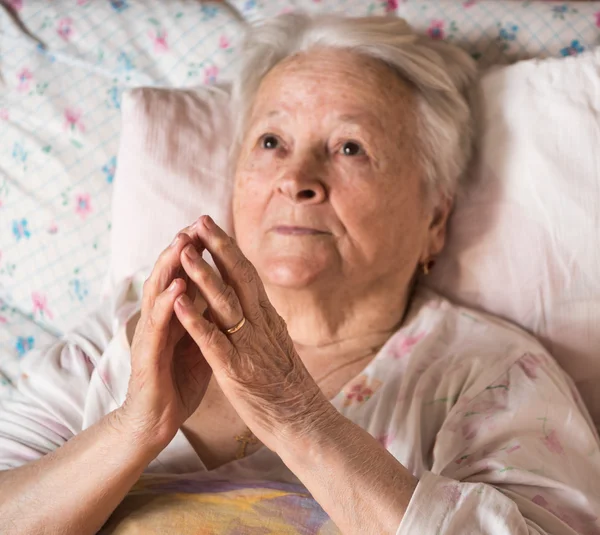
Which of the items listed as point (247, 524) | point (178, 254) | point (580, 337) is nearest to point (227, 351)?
point (178, 254)

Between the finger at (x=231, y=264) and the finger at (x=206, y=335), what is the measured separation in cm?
5

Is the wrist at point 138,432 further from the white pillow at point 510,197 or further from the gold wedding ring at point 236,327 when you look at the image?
the white pillow at point 510,197

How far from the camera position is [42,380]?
54.1 inches

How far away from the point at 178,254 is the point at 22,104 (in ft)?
3.60

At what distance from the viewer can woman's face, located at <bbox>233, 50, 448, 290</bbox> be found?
1351mm

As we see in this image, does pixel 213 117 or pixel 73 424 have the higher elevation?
pixel 213 117

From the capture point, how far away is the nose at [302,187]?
4.39 feet

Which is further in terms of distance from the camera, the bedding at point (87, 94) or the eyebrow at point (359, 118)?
the bedding at point (87, 94)

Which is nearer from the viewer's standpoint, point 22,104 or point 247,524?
point 247,524


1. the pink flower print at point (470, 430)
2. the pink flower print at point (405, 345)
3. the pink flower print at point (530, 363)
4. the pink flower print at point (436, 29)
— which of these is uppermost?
the pink flower print at point (436, 29)

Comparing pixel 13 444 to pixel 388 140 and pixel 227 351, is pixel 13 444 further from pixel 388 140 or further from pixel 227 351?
pixel 388 140

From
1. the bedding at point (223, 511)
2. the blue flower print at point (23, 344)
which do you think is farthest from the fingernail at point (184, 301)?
the blue flower print at point (23, 344)

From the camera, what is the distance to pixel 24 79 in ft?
6.20

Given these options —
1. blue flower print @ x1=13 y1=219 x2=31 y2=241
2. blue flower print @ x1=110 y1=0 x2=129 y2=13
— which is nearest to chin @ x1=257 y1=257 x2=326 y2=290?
blue flower print @ x1=13 y1=219 x2=31 y2=241
